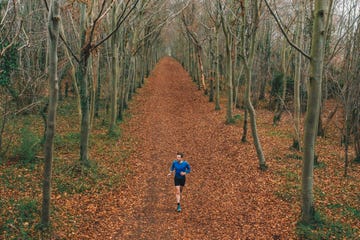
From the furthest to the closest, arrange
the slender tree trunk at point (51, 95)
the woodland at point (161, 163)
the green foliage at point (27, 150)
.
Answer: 1. the green foliage at point (27, 150)
2. the woodland at point (161, 163)
3. the slender tree trunk at point (51, 95)

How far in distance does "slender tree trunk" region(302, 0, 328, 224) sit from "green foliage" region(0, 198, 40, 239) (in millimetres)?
6933

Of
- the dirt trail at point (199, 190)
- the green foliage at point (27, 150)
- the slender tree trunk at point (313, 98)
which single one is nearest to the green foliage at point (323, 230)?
the slender tree trunk at point (313, 98)

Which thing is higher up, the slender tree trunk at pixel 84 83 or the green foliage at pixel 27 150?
the slender tree trunk at pixel 84 83

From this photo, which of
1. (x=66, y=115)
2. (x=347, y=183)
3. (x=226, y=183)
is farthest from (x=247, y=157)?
(x=66, y=115)

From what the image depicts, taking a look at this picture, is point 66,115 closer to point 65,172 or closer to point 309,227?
point 65,172

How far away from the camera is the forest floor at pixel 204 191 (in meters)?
8.91

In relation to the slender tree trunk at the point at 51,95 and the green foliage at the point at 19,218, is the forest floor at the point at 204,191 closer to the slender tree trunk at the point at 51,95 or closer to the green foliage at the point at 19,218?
the green foliage at the point at 19,218

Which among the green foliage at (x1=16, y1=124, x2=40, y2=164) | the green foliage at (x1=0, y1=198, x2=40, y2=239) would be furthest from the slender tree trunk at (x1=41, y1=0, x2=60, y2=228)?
the green foliage at (x1=16, y1=124, x2=40, y2=164)

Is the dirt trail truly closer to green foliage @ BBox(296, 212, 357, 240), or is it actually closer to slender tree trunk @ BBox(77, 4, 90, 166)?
green foliage @ BBox(296, 212, 357, 240)

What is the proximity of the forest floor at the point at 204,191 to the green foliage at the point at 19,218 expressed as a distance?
580 millimetres

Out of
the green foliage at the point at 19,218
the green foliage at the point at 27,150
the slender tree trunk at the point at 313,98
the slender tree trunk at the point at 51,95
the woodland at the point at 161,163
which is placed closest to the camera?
the slender tree trunk at the point at 51,95

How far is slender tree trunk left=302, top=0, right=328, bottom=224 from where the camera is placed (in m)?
7.86

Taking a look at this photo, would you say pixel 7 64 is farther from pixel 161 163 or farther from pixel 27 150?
pixel 161 163

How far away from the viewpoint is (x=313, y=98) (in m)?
8.12
